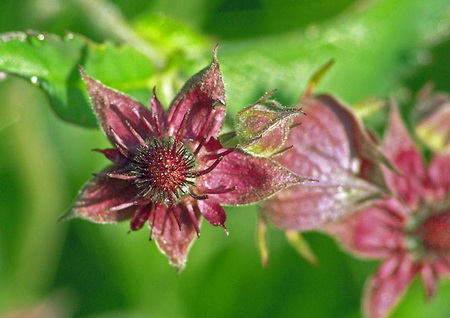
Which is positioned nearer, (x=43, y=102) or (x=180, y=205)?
(x=180, y=205)

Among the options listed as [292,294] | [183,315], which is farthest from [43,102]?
[292,294]

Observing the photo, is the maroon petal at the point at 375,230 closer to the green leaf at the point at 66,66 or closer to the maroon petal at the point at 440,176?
the maroon petal at the point at 440,176

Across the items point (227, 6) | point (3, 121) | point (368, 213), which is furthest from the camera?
point (227, 6)

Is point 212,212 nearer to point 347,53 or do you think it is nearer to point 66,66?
point 66,66

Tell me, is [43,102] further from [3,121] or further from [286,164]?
[286,164]

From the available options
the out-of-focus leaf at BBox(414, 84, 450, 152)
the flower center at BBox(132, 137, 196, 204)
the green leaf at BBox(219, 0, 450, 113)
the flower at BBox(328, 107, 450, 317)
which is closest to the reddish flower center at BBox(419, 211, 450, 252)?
the flower at BBox(328, 107, 450, 317)

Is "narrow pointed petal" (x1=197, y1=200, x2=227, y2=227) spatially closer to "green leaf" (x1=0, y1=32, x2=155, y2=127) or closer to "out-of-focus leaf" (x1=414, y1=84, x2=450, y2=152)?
"green leaf" (x1=0, y1=32, x2=155, y2=127)

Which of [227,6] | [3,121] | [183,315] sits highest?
[227,6]
